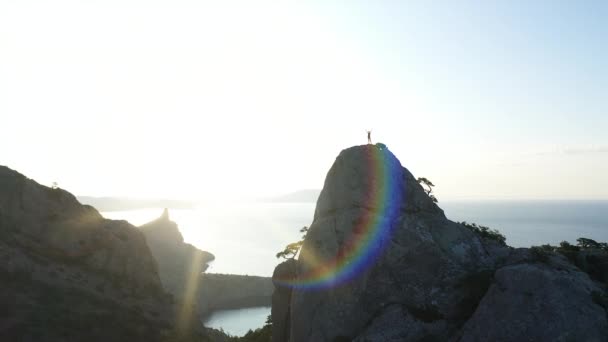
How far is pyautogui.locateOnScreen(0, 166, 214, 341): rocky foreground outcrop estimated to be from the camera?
38906 millimetres

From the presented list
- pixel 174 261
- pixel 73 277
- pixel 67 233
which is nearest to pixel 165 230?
pixel 174 261

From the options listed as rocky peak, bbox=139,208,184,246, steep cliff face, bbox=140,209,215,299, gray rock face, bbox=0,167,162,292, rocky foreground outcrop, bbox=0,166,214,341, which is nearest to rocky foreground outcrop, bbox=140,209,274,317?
steep cliff face, bbox=140,209,215,299

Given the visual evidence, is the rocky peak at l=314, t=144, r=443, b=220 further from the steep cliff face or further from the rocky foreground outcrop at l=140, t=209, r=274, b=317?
the rocky foreground outcrop at l=140, t=209, r=274, b=317

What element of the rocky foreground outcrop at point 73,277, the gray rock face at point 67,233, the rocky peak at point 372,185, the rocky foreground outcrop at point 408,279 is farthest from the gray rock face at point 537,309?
the gray rock face at point 67,233

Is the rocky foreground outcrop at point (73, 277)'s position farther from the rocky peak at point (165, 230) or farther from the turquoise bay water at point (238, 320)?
the rocky peak at point (165, 230)

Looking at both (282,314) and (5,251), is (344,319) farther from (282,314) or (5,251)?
(5,251)

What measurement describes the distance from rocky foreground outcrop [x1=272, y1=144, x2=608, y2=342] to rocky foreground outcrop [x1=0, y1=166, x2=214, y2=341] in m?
22.4

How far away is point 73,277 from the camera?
4803cm

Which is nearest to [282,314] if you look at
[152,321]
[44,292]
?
[152,321]

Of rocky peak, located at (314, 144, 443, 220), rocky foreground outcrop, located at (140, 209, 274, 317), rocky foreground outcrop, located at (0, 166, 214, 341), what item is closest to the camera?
rocky peak, located at (314, 144, 443, 220)

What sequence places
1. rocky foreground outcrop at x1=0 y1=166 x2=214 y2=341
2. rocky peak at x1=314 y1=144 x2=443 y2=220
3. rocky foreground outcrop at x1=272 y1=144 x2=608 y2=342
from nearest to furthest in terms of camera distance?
rocky foreground outcrop at x1=272 y1=144 x2=608 y2=342
rocky peak at x1=314 y1=144 x2=443 y2=220
rocky foreground outcrop at x1=0 y1=166 x2=214 y2=341

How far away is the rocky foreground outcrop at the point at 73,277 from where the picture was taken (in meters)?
38.9

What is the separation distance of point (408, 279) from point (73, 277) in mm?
42644

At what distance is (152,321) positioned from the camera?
160 ft
